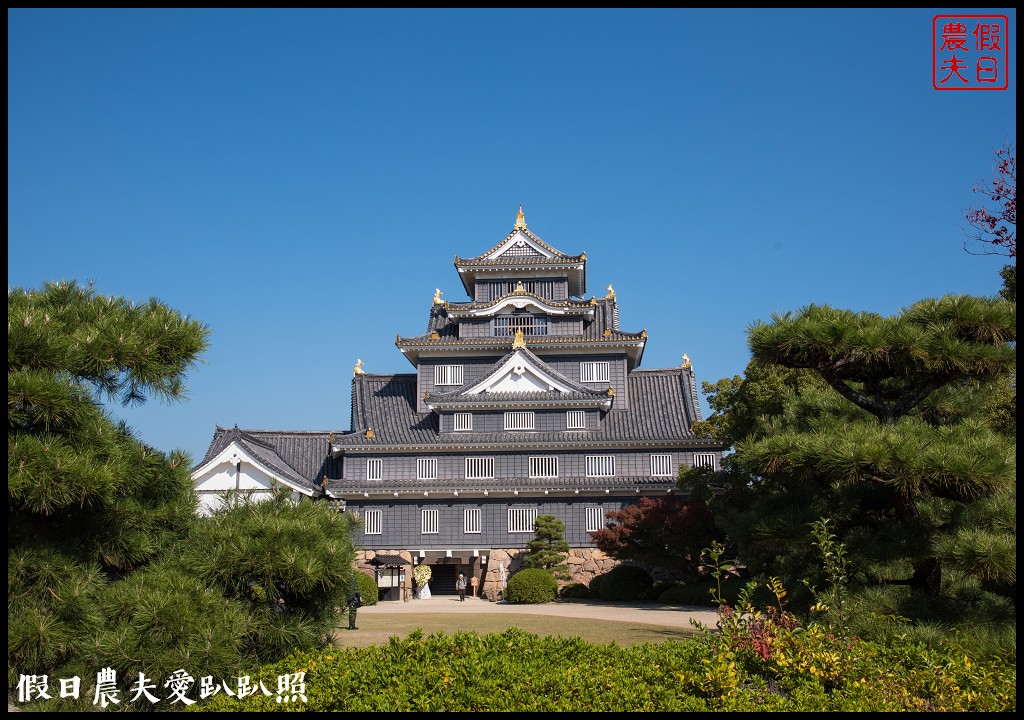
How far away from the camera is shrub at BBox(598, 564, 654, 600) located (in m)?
26.6

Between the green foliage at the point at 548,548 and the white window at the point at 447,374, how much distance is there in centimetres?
772

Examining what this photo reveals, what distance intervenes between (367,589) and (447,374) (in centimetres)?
1098

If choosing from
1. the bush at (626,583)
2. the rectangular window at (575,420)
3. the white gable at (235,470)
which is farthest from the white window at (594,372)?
the white gable at (235,470)

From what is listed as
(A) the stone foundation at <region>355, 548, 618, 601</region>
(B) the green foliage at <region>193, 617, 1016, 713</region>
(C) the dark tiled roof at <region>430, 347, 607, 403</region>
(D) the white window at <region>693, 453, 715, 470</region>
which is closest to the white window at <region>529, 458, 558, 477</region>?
(C) the dark tiled roof at <region>430, 347, 607, 403</region>

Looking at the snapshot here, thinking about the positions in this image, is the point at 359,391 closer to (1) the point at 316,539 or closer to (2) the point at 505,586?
(2) the point at 505,586

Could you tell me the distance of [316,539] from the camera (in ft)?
26.5

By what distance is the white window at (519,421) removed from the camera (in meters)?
33.2

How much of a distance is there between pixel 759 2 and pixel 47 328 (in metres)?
6.12

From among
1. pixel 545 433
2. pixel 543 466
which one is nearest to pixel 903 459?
pixel 543 466

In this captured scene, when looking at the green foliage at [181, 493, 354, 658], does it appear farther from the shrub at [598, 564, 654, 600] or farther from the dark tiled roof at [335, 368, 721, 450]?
the dark tiled roof at [335, 368, 721, 450]

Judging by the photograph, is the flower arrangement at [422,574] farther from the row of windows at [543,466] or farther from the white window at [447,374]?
the white window at [447,374]

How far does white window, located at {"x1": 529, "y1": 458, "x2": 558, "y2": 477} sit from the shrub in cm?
602

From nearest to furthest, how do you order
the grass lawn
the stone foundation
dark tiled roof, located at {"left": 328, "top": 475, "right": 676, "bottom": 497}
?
the grass lawn, the stone foundation, dark tiled roof, located at {"left": 328, "top": 475, "right": 676, "bottom": 497}

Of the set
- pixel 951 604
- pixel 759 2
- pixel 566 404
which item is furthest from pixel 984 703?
pixel 566 404
